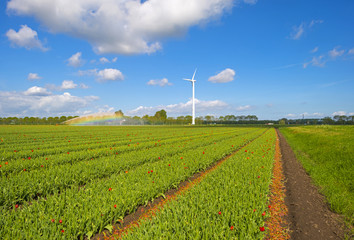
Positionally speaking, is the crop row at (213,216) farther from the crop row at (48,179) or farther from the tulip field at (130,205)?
the crop row at (48,179)

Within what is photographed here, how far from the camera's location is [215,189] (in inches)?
235

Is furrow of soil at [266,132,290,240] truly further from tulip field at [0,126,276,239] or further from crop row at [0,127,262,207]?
crop row at [0,127,262,207]

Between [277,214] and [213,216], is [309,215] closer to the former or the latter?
[277,214]

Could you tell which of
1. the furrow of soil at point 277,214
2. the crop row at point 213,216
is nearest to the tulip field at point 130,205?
the crop row at point 213,216

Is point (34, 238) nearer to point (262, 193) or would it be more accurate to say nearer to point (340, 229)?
point (262, 193)

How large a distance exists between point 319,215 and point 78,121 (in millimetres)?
150223

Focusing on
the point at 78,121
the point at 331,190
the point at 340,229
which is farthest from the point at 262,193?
the point at 78,121

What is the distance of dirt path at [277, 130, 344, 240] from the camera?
4703mm

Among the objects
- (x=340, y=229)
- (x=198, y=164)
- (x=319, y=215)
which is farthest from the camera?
(x=198, y=164)

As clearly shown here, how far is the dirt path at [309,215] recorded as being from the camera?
4.70 metres

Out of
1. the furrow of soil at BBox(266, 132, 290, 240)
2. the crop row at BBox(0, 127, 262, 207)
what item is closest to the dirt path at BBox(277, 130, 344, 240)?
the furrow of soil at BBox(266, 132, 290, 240)

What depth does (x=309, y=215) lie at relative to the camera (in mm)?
5613

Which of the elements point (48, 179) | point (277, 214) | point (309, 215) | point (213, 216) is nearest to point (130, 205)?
point (213, 216)

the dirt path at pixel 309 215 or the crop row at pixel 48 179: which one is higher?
the crop row at pixel 48 179
